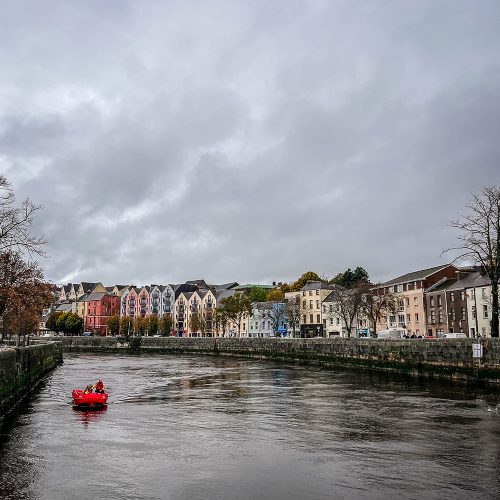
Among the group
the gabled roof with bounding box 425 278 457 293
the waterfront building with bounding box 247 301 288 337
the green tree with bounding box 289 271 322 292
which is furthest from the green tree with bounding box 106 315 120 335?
the gabled roof with bounding box 425 278 457 293

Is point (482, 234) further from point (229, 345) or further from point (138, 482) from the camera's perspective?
point (229, 345)

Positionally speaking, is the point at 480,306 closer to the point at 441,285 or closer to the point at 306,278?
the point at 441,285

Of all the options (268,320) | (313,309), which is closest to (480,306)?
(313,309)

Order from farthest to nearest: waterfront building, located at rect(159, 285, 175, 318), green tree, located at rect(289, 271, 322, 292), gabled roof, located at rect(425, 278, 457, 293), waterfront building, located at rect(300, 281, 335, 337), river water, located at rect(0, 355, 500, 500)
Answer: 1. waterfront building, located at rect(159, 285, 175, 318)
2. green tree, located at rect(289, 271, 322, 292)
3. waterfront building, located at rect(300, 281, 335, 337)
4. gabled roof, located at rect(425, 278, 457, 293)
5. river water, located at rect(0, 355, 500, 500)

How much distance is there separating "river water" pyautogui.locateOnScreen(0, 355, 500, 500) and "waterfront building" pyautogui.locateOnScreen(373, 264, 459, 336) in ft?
203

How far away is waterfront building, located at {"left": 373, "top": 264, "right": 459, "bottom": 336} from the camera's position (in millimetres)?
99312

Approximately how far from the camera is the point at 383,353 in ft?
203

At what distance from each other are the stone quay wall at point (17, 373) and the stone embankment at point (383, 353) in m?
36.0

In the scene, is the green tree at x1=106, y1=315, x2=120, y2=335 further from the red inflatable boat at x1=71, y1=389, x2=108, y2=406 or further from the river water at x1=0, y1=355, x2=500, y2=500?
the red inflatable boat at x1=71, y1=389, x2=108, y2=406

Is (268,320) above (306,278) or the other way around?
the other way around

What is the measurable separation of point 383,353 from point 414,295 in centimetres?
4333

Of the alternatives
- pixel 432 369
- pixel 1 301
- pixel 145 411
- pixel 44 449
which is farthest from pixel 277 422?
pixel 432 369

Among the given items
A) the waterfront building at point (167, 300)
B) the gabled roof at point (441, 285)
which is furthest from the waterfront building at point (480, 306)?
the waterfront building at point (167, 300)

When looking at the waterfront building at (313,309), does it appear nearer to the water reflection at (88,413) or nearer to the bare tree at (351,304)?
the bare tree at (351,304)
